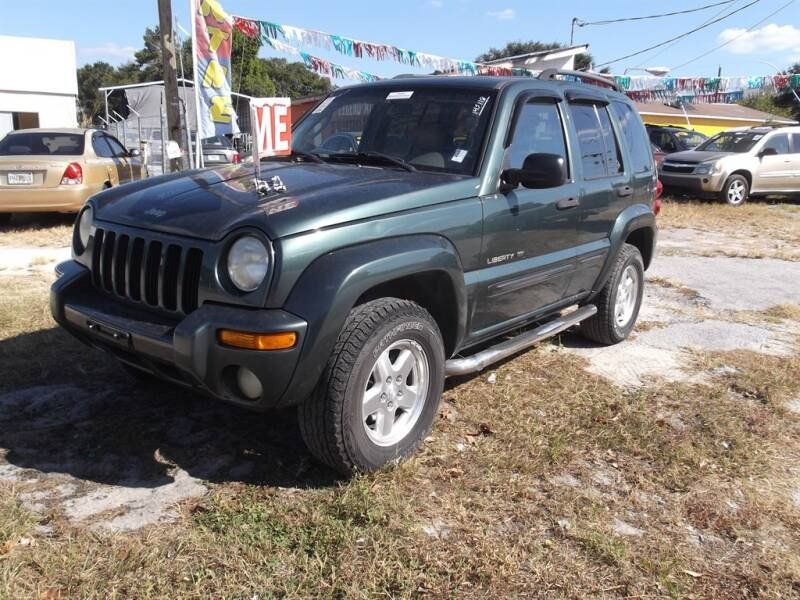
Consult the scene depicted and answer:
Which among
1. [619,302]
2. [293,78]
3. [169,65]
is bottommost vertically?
[619,302]

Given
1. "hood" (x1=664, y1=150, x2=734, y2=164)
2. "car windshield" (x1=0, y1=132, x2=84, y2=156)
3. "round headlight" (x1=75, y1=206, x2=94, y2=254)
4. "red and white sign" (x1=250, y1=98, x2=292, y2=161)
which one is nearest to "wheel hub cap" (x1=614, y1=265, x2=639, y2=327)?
"red and white sign" (x1=250, y1=98, x2=292, y2=161)

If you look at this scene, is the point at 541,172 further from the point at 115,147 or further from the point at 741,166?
the point at 741,166

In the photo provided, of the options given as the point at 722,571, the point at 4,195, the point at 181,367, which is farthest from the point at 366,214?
the point at 4,195

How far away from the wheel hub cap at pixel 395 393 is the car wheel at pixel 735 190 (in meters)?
13.8

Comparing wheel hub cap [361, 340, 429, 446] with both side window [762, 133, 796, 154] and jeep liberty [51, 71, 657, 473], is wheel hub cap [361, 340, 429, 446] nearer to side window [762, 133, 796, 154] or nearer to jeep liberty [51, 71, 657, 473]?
jeep liberty [51, 71, 657, 473]

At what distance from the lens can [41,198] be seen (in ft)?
31.3

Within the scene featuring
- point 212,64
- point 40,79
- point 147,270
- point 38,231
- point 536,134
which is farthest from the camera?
point 40,79

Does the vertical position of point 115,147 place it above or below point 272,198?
above

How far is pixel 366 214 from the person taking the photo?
305 cm

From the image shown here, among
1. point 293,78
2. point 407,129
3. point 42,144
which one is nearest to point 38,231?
point 42,144

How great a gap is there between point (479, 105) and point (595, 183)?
114 cm

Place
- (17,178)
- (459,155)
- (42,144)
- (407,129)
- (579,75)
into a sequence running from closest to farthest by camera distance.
Result: (459,155), (407,129), (579,75), (17,178), (42,144)

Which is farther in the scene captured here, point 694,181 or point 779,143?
point 779,143

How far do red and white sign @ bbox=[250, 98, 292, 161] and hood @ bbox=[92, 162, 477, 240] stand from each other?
24 cm
